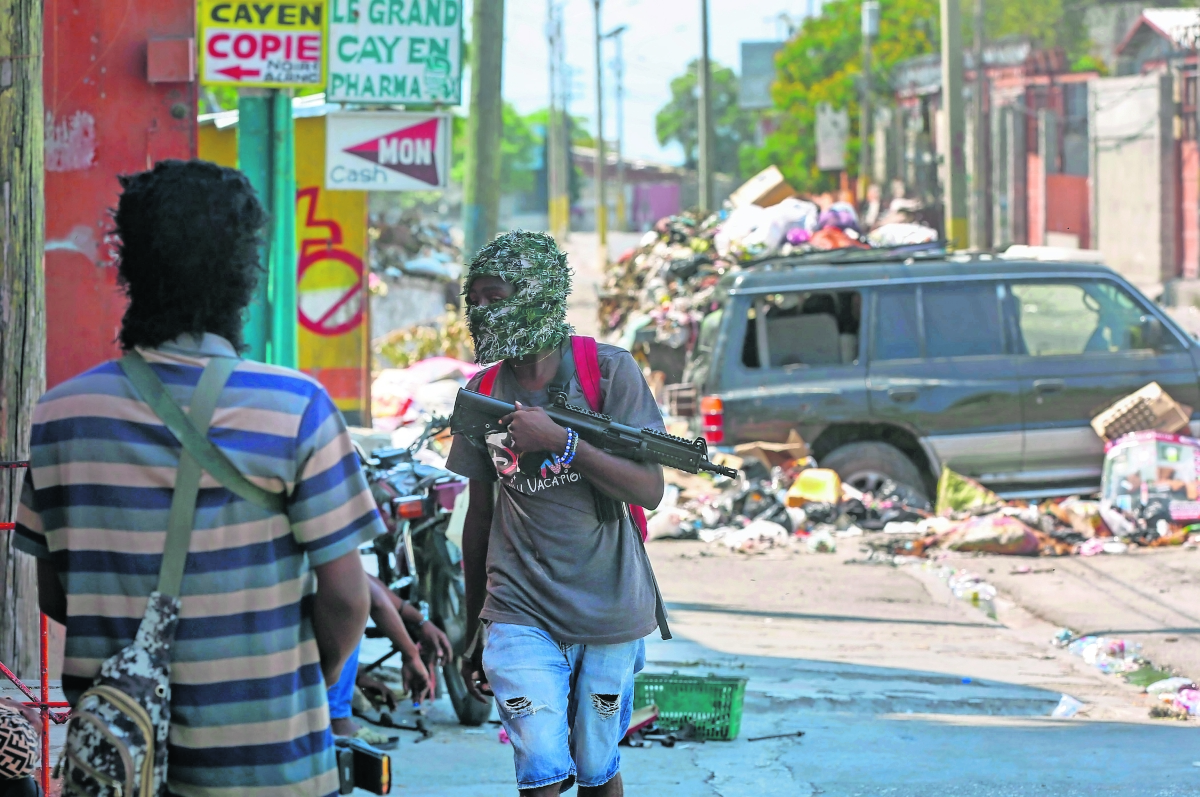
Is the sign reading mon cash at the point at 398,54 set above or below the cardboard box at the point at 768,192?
below

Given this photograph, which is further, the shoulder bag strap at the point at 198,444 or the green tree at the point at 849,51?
the green tree at the point at 849,51

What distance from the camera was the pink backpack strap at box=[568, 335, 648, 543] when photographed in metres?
3.71

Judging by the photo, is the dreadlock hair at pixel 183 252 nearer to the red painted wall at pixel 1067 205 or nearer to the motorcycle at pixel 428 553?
the motorcycle at pixel 428 553

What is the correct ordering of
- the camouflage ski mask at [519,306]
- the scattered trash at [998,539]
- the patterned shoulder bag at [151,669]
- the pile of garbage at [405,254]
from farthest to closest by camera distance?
the pile of garbage at [405,254] < the scattered trash at [998,539] < the camouflage ski mask at [519,306] < the patterned shoulder bag at [151,669]

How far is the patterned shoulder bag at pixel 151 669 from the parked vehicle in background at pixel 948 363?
29.0 feet

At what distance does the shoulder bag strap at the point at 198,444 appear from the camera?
2461 mm

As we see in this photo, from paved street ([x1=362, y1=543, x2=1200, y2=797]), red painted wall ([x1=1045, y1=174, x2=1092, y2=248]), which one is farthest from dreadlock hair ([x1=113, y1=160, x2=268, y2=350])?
red painted wall ([x1=1045, y1=174, x2=1092, y2=248])

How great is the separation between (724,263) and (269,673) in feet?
51.6

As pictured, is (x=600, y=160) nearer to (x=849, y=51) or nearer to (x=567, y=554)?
(x=849, y=51)

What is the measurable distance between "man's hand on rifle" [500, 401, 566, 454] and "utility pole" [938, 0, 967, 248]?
49.2 feet

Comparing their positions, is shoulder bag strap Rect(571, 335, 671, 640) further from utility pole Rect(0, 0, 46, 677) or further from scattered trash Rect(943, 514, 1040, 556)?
scattered trash Rect(943, 514, 1040, 556)

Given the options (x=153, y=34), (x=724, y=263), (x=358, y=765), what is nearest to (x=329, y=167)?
(x=153, y=34)

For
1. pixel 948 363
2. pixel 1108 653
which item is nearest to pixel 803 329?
pixel 948 363

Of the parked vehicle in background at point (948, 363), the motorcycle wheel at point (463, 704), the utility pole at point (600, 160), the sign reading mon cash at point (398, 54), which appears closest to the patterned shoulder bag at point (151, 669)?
the motorcycle wheel at point (463, 704)
